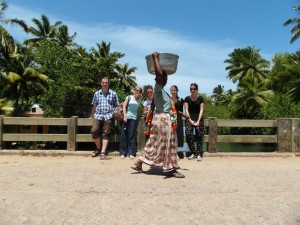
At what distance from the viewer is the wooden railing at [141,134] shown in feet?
28.8

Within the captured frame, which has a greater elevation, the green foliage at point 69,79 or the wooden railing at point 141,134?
the green foliage at point 69,79

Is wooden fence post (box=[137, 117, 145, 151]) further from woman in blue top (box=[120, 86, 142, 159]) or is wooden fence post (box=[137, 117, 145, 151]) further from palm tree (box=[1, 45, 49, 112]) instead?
palm tree (box=[1, 45, 49, 112])

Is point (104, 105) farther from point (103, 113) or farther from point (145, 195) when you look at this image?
point (145, 195)

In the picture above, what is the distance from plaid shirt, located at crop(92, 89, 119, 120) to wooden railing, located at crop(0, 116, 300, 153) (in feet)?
2.55

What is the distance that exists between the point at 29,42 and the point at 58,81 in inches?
1204

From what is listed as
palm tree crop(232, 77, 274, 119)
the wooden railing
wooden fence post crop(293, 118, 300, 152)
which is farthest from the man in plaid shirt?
palm tree crop(232, 77, 274, 119)

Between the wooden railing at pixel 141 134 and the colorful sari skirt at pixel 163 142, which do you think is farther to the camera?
the wooden railing at pixel 141 134

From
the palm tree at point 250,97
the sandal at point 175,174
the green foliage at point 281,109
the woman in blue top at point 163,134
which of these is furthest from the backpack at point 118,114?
the palm tree at point 250,97

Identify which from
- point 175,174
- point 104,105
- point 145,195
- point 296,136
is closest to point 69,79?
point 104,105

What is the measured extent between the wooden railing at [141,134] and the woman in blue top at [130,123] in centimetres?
58

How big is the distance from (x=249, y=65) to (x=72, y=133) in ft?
142

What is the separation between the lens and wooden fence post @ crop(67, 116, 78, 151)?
344 inches

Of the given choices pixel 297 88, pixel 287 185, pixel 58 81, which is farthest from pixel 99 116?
pixel 297 88

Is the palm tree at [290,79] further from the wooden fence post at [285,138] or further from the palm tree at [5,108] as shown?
the wooden fence post at [285,138]
